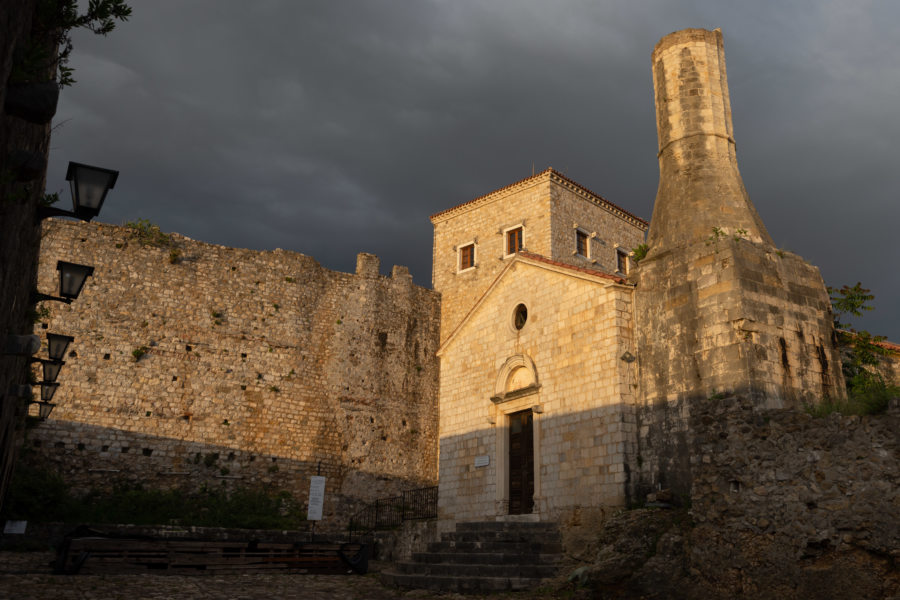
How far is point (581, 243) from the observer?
90.8 ft

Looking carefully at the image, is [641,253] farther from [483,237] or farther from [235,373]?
[483,237]

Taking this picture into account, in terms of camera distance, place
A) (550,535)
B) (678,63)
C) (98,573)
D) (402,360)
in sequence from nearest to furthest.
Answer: (98,573) → (550,535) → (678,63) → (402,360)

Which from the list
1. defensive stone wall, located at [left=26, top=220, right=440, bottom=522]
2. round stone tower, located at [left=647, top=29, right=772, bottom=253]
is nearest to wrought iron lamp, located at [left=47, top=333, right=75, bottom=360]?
defensive stone wall, located at [left=26, top=220, right=440, bottom=522]

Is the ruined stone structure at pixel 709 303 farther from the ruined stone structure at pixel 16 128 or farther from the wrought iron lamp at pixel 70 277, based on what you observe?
the ruined stone structure at pixel 16 128

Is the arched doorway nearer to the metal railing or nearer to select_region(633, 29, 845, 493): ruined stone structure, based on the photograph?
select_region(633, 29, 845, 493): ruined stone structure

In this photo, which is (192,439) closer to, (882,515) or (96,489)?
(96,489)

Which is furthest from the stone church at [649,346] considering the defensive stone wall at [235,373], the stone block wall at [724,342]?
the defensive stone wall at [235,373]

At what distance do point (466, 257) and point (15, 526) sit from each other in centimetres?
1833

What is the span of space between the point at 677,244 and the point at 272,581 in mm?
9700

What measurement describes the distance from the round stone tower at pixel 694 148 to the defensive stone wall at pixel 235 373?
13729mm

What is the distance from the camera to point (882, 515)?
7.24 m

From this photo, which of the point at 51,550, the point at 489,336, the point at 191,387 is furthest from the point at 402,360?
the point at 51,550

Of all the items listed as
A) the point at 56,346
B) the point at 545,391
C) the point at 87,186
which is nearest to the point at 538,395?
the point at 545,391

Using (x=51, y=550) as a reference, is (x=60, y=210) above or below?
above
